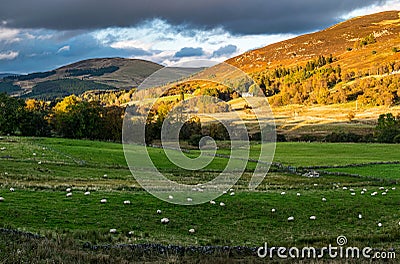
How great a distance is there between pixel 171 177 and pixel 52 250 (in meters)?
31.6

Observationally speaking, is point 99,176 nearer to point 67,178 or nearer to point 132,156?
point 67,178

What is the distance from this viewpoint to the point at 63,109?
104438 mm

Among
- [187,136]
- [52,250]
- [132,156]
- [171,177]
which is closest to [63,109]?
[187,136]
